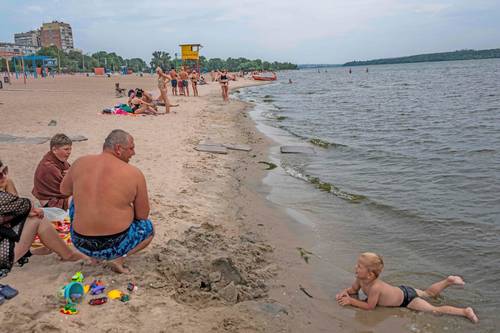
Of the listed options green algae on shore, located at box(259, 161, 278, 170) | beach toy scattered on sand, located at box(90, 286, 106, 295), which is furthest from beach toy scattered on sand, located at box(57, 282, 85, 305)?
green algae on shore, located at box(259, 161, 278, 170)

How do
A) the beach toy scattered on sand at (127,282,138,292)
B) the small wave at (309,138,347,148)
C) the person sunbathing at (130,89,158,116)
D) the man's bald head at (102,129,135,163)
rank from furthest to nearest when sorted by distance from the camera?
1. the person sunbathing at (130,89,158,116)
2. the small wave at (309,138,347,148)
3. the man's bald head at (102,129,135,163)
4. the beach toy scattered on sand at (127,282,138,292)

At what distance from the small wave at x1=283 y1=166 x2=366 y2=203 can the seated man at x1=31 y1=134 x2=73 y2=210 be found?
4.33 metres

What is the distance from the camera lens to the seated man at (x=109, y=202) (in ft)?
11.2

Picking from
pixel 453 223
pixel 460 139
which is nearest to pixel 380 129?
pixel 460 139

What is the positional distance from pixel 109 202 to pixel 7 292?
1.01 metres

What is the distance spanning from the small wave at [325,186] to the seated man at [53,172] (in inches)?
171

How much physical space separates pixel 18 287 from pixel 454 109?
1895 centimetres

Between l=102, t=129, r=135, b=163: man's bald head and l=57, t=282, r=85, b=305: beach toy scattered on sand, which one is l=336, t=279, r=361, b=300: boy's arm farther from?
l=102, t=129, r=135, b=163: man's bald head

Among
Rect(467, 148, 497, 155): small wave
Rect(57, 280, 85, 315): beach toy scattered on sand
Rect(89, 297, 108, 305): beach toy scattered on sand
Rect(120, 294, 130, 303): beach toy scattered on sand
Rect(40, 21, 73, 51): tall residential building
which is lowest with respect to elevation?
Rect(467, 148, 497, 155): small wave

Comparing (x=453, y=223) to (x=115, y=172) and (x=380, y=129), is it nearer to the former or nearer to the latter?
(x=115, y=172)

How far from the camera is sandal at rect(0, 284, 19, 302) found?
10.4 ft

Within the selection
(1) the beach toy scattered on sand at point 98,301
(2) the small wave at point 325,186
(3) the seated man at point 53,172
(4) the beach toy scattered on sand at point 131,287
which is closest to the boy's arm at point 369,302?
(4) the beach toy scattered on sand at point 131,287

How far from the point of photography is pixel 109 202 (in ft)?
11.3

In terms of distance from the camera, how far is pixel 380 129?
1418 cm
